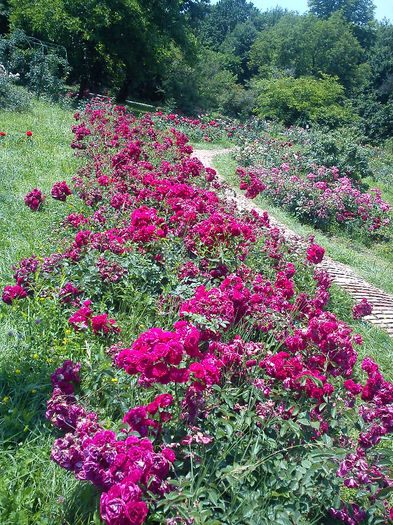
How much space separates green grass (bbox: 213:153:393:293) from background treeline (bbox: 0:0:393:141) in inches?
382

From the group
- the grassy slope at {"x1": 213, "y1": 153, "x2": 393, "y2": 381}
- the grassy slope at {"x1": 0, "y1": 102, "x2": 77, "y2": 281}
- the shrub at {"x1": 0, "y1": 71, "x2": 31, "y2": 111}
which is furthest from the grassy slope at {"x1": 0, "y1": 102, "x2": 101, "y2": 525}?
the shrub at {"x1": 0, "y1": 71, "x2": 31, "y2": 111}

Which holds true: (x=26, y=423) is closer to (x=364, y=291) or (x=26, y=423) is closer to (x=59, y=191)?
(x=59, y=191)

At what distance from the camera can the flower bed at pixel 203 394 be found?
1.56m

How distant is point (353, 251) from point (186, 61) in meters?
18.0

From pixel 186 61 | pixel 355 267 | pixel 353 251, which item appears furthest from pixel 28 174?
pixel 186 61

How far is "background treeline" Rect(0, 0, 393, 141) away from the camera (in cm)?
1606

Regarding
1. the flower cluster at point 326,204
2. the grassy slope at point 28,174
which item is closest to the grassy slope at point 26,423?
the grassy slope at point 28,174

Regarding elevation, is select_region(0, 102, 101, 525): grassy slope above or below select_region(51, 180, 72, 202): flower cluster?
below

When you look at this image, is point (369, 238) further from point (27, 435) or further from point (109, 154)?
point (27, 435)

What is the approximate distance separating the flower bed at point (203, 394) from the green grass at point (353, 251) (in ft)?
10.9

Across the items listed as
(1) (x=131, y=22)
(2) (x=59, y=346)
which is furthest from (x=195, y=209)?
(1) (x=131, y=22)

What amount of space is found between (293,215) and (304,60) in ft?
111

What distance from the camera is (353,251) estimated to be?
287 inches

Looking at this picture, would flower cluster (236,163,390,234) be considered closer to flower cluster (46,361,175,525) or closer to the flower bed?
the flower bed
